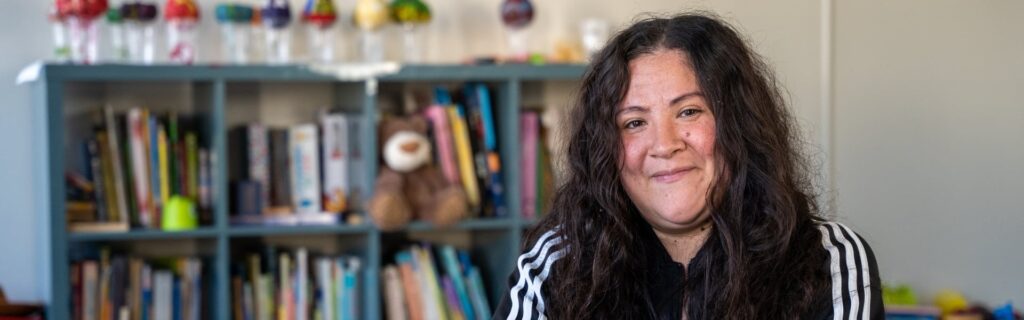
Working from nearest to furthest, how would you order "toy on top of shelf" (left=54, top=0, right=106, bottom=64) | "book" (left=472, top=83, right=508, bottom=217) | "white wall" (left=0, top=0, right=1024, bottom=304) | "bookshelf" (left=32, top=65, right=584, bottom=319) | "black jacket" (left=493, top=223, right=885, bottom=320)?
1. "black jacket" (left=493, top=223, right=885, bottom=320)
2. "bookshelf" (left=32, top=65, right=584, bottom=319)
3. "toy on top of shelf" (left=54, top=0, right=106, bottom=64)
4. "book" (left=472, top=83, right=508, bottom=217)
5. "white wall" (left=0, top=0, right=1024, bottom=304)

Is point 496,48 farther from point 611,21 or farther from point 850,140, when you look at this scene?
point 850,140

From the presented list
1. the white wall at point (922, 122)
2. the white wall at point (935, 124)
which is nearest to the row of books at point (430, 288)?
the white wall at point (922, 122)

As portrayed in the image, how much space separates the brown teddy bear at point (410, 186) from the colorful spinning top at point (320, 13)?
0.27 metres

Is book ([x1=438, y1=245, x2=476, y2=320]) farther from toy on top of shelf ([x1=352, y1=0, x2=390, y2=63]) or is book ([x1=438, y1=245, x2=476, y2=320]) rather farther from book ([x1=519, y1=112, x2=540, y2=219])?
toy on top of shelf ([x1=352, y1=0, x2=390, y2=63])

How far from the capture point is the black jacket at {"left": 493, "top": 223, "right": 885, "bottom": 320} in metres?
1.45

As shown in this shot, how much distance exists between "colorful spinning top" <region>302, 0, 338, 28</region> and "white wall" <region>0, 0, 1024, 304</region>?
46.0 inches

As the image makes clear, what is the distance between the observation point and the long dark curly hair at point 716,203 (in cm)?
150

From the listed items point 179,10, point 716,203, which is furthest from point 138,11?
point 716,203

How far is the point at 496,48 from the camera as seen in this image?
129 inches

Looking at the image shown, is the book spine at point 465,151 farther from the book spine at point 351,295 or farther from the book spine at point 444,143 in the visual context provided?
the book spine at point 351,295

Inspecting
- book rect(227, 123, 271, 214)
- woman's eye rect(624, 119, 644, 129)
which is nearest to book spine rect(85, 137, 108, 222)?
book rect(227, 123, 271, 214)

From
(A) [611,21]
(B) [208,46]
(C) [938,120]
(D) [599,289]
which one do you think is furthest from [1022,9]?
(D) [599,289]

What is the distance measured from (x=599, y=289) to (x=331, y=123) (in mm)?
1497

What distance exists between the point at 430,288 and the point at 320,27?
0.68 metres
